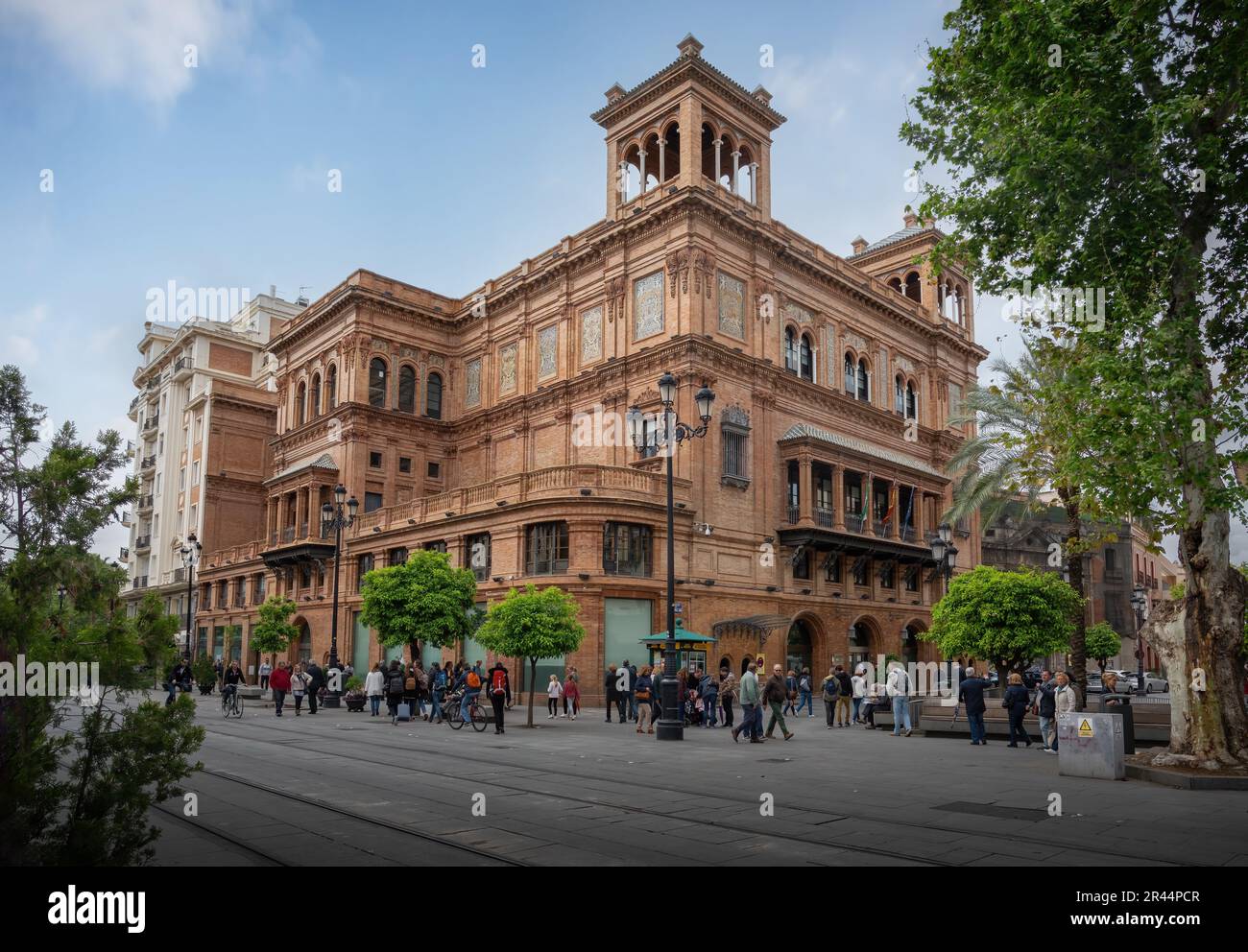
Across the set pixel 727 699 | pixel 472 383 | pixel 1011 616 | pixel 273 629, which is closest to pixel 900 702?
pixel 727 699

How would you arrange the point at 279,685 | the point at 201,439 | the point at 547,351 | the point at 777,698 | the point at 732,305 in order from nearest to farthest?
1. the point at 777,698
2. the point at 279,685
3. the point at 732,305
4. the point at 547,351
5. the point at 201,439

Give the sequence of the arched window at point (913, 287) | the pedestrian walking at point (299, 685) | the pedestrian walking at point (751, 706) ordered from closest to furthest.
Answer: the pedestrian walking at point (751, 706)
the pedestrian walking at point (299, 685)
the arched window at point (913, 287)

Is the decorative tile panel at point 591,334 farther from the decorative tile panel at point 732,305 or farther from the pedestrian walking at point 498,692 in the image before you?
the pedestrian walking at point 498,692

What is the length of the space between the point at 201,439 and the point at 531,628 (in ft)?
149

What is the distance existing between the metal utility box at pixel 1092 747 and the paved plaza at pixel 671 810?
41 centimetres

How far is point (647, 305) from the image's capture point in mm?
38188

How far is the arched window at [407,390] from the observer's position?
4900 centimetres

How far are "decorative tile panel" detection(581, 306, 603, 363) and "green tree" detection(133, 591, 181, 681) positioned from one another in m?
34.5

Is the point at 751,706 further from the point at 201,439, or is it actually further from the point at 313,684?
the point at 201,439

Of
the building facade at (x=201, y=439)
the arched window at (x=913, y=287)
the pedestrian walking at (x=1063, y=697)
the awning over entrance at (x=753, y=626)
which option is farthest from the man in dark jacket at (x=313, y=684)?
the arched window at (x=913, y=287)

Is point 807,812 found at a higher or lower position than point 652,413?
lower

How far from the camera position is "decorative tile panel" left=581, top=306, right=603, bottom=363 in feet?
133
